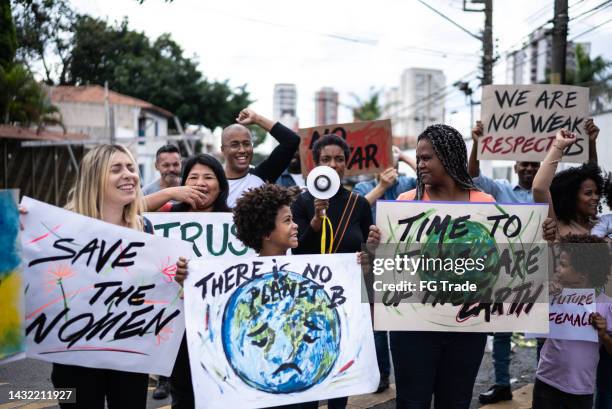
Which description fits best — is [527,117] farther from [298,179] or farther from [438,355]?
[438,355]

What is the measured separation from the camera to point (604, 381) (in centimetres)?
354

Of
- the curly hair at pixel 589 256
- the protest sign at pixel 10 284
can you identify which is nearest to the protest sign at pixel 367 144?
the curly hair at pixel 589 256

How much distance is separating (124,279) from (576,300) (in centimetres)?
229

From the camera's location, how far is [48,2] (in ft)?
21.5

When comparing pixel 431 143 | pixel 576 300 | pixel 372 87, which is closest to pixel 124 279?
pixel 431 143

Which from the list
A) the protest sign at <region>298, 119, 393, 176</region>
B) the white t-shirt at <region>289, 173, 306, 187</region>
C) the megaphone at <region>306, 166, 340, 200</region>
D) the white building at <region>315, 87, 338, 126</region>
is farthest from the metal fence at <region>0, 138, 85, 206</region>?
the white building at <region>315, 87, 338, 126</region>

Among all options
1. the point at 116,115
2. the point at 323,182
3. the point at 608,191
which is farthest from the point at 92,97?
the point at 323,182

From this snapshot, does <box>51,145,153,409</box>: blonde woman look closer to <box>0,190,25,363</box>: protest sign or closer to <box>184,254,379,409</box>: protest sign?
<box>0,190,25,363</box>: protest sign

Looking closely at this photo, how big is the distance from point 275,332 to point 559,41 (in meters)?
10.3

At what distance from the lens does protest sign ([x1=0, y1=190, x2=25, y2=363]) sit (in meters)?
2.50

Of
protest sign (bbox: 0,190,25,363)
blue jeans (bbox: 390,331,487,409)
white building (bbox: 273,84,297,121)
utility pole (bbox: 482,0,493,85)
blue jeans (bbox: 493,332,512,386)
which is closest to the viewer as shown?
protest sign (bbox: 0,190,25,363)

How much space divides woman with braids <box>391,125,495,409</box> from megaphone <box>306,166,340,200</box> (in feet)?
1.49

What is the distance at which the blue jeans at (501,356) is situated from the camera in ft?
14.9

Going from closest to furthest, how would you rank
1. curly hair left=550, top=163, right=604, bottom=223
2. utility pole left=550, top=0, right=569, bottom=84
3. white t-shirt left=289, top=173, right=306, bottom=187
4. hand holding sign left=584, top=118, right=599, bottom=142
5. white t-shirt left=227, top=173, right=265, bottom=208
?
curly hair left=550, top=163, right=604, bottom=223 → white t-shirt left=227, top=173, right=265, bottom=208 → hand holding sign left=584, top=118, right=599, bottom=142 → white t-shirt left=289, top=173, right=306, bottom=187 → utility pole left=550, top=0, right=569, bottom=84
